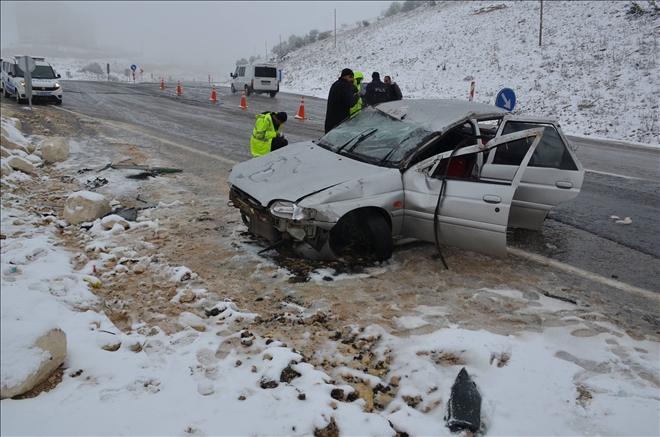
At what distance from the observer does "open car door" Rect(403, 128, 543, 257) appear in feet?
14.1

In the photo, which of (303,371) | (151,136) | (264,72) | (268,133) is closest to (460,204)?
(303,371)

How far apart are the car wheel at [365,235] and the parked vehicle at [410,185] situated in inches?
0.4

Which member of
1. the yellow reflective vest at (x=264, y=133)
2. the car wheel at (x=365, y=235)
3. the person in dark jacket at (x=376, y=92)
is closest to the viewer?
the car wheel at (x=365, y=235)

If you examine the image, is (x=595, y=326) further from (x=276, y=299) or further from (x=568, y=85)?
(x=568, y=85)

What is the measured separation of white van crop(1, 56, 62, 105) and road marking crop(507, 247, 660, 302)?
1744cm

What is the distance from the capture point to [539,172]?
5172 millimetres

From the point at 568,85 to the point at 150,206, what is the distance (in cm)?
1956

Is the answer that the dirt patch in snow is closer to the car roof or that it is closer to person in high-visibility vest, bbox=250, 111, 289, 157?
person in high-visibility vest, bbox=250, 111, 289, 157

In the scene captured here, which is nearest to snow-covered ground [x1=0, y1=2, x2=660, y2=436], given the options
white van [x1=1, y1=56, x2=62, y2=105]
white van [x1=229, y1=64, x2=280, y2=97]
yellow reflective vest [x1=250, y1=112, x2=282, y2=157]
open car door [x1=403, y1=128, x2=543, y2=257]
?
open car door [x1=403, y1=128, x2=543, y2=257]

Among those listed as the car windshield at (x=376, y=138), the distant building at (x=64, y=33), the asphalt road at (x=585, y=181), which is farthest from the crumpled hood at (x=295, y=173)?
the distant building at (x=64, y=33)

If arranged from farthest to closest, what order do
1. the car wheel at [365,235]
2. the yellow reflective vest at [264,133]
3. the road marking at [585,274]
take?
the yellow reflective vest at [264,133]
the car wheel at [365,235]
the road marking at [585,274]

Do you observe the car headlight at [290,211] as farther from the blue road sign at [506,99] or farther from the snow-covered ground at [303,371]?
the blue road sign at [506,99]

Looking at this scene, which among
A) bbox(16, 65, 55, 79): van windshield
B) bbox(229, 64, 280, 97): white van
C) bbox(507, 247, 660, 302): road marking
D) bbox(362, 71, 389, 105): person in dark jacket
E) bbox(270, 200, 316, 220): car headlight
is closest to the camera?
bbox(270, 200, 316, 220): car headlight

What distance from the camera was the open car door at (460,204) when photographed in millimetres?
4297
